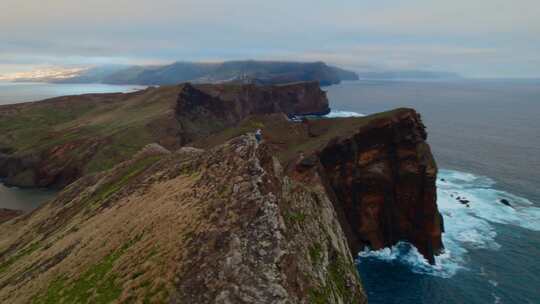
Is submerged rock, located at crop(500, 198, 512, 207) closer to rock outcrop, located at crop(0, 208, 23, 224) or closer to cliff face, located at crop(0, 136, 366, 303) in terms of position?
cliff face, located at crop(0, 136, 366, 303)

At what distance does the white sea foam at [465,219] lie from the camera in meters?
60.6

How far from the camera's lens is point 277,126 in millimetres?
79188

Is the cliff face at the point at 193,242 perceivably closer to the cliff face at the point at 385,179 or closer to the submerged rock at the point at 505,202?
the cliff face at the point at 385,179

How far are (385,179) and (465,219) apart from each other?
27.0 meters

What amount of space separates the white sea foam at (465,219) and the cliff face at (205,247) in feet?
123

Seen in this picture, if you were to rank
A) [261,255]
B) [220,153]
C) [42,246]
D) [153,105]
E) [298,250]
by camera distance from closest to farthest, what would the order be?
1. [261,255]
2. [298,250]
3. [220,153]
4. [42,246]
5. [153,105]

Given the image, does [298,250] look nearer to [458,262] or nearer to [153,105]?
[458,262]

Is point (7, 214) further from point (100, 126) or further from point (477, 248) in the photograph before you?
point (477, 248)

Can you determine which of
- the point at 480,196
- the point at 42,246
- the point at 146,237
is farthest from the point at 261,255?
the point at 480,196

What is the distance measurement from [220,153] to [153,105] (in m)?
123

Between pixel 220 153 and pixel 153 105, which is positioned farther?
pixel 153 105

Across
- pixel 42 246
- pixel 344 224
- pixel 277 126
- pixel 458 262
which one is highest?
pixel 277 126

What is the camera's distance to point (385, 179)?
205 feet

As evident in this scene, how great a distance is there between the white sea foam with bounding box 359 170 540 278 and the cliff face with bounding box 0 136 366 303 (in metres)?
37.4
